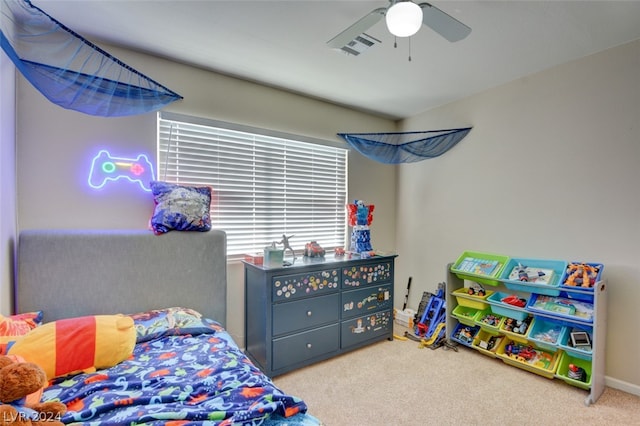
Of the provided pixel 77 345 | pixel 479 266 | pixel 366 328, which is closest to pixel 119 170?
pixel 77 345

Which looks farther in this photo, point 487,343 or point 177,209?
point 487,343

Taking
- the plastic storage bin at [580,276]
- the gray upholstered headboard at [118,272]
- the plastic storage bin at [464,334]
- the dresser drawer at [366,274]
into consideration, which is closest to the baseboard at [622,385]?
the plastic storage bin at [580,276]

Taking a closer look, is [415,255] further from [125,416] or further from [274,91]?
[125,416]

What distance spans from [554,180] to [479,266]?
1.02 m

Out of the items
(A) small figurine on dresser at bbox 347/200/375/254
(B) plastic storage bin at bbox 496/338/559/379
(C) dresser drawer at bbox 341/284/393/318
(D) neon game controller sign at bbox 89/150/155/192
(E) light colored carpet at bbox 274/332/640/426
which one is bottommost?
(E) light colored carpet at bbox 274/332/640/426

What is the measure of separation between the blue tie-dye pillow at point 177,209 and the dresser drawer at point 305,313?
95 centimetres

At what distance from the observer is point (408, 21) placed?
4.57 ft

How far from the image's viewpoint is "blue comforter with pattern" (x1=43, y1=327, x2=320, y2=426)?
1080 mm

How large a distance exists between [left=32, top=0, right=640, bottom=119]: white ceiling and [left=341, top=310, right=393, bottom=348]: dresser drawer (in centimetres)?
238

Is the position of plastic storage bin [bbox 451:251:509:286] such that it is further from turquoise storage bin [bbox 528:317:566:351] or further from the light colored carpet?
the light colored carpet

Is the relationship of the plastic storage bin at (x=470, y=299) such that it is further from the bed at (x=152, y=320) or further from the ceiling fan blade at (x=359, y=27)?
the ceiling fan blade at (x=359, y=27)

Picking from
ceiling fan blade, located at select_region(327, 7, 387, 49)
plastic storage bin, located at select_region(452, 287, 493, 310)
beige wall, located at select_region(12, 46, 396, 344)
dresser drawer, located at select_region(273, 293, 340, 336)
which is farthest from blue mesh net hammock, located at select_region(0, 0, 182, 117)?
plastic storage bin, located at select_region(452, 287, 493, 310)

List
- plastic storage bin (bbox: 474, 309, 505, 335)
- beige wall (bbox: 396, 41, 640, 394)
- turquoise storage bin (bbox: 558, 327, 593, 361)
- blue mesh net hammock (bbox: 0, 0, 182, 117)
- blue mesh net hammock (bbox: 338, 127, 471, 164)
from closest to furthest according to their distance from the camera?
blue mesh net hammock (bbox: 0, 0, 182, 117) < turquoise storage bin (bbox: 558, 327, 593, 361) < beige wall (bbox: 396, 41, 640, 394) < plastic storage bin (bbox: 474, 309, 505, 335) < blue mesh net hammock (bbox: 338, 127, 471, 164)

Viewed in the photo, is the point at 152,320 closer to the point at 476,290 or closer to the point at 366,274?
the point at 366,274
